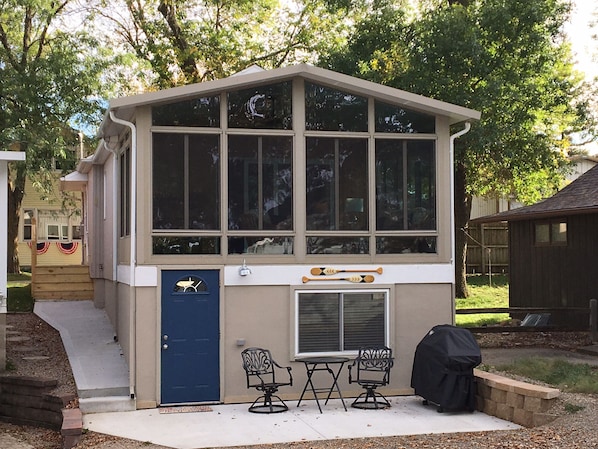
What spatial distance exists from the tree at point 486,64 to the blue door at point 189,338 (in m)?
9.25

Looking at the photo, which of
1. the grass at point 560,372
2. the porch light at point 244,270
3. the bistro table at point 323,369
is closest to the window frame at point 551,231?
the grass at point 560,372

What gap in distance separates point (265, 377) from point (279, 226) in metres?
2.27

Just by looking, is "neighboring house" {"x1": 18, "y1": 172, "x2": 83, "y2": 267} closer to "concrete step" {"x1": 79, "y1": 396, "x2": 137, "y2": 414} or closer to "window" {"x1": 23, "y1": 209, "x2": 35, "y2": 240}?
"window" {"x1": 23, "y1": 209, "x2": 35, "y2": 240}

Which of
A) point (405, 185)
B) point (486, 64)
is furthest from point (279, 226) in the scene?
point (486, 64)

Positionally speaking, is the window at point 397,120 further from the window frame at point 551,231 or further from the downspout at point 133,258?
the window frame at point 551,231

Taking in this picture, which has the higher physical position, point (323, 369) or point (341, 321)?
point (341, 321)

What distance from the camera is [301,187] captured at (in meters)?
11.8

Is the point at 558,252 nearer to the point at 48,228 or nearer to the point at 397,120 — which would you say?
the point at 397,120

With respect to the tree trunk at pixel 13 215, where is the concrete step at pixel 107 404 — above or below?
below

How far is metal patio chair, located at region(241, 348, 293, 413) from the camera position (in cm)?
1084

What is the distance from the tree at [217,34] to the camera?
24906 millimetres

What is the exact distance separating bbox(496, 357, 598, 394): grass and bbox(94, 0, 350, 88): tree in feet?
48.9

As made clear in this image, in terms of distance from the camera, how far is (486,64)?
18.9 meters

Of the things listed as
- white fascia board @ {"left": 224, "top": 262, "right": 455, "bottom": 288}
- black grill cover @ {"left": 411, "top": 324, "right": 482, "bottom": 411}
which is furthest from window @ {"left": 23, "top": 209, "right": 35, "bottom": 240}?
black grill cover @ {"left": 411, "top": 324, "right": 482, "bottom": 411}
